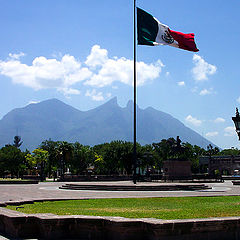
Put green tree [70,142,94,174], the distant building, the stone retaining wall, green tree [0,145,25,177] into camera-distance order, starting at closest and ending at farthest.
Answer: the stone retaining wall, green tree [0,145,25,177], green tree [70,142,94,174], the distant building

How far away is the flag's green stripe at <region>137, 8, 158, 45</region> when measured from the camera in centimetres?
3316

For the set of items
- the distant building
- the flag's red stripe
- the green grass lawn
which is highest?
the flag's red stripe

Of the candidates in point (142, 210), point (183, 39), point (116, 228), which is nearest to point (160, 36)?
point (183, 39)

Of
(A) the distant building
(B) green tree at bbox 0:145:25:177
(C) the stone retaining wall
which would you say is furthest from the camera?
(A) the distant building

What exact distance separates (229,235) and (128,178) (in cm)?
5530

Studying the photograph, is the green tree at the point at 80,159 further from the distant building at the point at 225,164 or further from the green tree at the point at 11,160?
the distant building at the point at 225,164

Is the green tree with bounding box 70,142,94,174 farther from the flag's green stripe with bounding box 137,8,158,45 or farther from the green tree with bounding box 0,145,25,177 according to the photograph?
the flag's green stripe with bounding box 137,8,158,45

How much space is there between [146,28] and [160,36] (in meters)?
1.58

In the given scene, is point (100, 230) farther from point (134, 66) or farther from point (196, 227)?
point (134, 66)

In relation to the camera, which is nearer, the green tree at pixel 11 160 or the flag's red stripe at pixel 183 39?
the flag's red stripe at pixel 183 39

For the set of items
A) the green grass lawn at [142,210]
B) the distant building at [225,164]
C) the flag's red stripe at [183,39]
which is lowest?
the green grass lawn at [142,210]

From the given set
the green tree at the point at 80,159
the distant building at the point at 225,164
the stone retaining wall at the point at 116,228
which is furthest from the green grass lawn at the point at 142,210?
the distant building at the point at 225,164

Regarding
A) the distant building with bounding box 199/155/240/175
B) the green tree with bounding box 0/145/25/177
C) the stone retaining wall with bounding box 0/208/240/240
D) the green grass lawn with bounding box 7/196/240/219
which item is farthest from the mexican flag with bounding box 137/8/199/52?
the distant building with bounding box 199/155/240/175

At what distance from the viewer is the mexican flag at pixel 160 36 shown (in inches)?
1305
